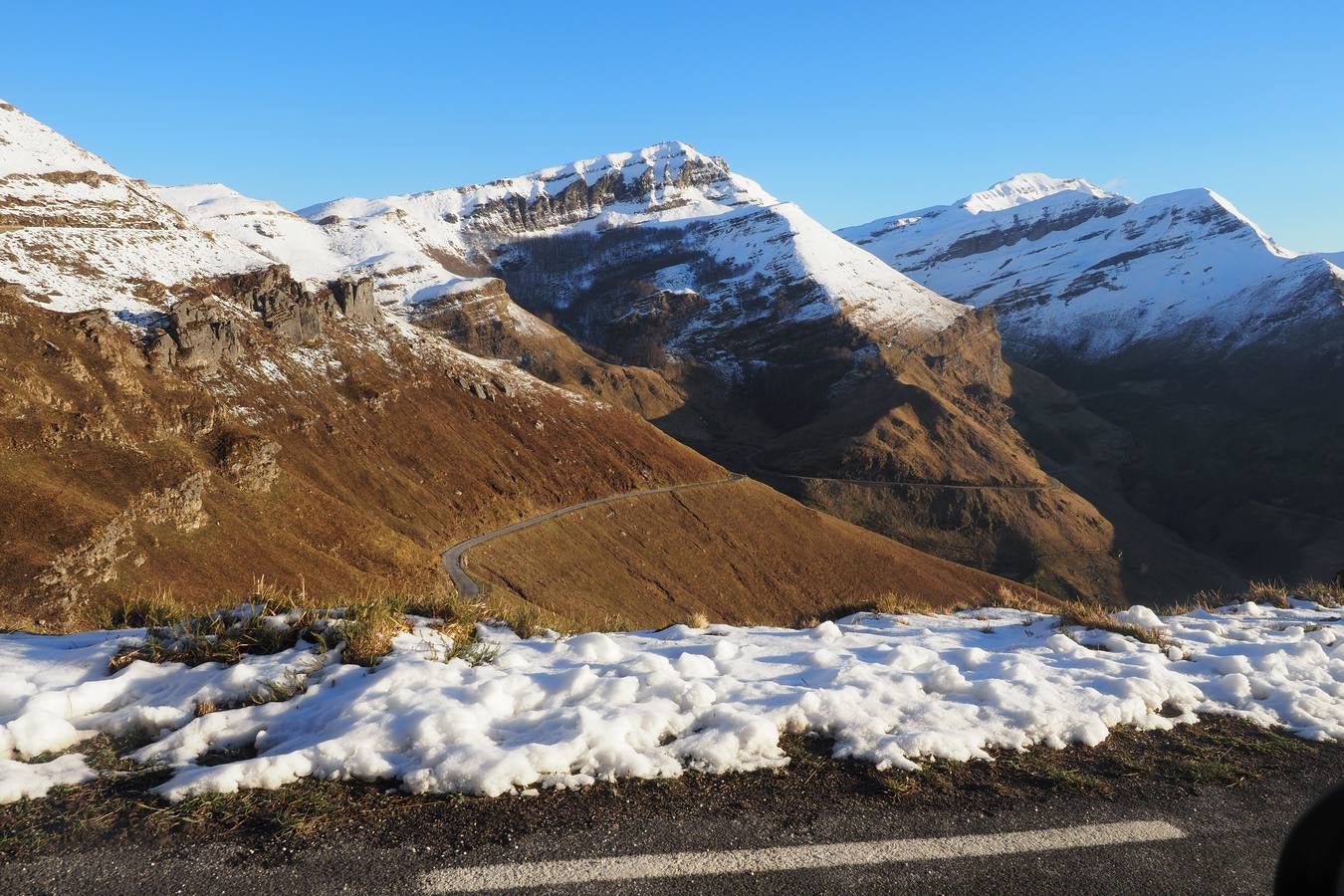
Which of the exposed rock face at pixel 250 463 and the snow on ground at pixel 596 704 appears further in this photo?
the exposed rock face at pixel 250 463

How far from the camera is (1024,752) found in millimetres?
6016

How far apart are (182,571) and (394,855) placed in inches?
1587

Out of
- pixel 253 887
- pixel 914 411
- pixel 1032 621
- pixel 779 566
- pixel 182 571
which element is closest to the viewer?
pixel 253 887

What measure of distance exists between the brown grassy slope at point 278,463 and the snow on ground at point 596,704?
12.3 meters

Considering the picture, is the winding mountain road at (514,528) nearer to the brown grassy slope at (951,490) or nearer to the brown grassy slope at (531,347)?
the brown grassy slope at (951,490)

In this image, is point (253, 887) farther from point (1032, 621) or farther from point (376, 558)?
point (376, 558)

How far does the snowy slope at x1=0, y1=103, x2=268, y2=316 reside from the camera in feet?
194

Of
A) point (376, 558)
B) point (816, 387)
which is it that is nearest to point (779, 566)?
point (376, 558)

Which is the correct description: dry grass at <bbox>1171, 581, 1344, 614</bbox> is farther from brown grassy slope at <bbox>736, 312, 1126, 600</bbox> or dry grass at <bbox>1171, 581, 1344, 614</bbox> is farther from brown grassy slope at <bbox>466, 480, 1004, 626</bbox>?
brown grassy slope at <bbox>736, 312, 1126, 600</bbox>

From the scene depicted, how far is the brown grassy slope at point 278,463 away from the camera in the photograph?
35969 mm

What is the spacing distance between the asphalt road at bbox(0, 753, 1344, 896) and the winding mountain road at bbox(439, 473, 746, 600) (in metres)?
34.1

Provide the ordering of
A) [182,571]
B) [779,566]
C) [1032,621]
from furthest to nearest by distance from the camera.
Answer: [779,566]
[182,571]
[1032,621]

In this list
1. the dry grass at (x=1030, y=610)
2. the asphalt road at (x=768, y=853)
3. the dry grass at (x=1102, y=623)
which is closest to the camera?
the asphalt road at (x=768, y=853)

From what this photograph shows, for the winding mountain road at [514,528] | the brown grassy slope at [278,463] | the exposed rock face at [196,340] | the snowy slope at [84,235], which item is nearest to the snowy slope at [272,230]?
the snowy slope at [84,235]
